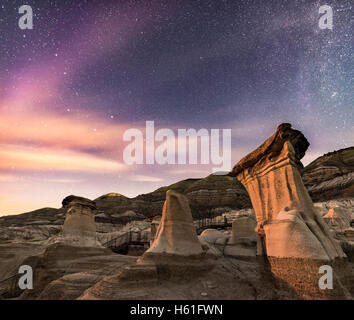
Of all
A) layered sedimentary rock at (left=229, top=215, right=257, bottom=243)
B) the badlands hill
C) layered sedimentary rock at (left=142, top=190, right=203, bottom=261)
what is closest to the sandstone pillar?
layered sedimentary rock at (left=142, top=190, right=203, bottom=261)

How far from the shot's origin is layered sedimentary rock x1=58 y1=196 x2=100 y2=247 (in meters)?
15.9

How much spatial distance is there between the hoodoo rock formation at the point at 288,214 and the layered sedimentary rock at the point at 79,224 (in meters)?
12.5

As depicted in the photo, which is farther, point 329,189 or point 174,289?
point 329,189

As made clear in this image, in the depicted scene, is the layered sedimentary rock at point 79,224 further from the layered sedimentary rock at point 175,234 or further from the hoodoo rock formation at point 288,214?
the hoodoo rock formation at point 288,214

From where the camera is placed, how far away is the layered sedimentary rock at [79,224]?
15.9 metres

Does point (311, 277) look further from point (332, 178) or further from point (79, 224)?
point (332, 178)

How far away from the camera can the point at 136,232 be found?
103 ft

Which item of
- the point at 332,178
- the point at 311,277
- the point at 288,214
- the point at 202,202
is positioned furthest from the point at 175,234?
the point at 202,202

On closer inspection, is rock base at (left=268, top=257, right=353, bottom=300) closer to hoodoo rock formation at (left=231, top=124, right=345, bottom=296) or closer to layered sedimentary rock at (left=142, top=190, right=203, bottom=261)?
hoodoo rock formation at (left=231, top=124, right=345, bottom=296)

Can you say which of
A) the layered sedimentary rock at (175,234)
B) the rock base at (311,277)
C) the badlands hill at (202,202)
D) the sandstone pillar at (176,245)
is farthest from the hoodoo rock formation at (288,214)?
the badlands hill at (202,202)
